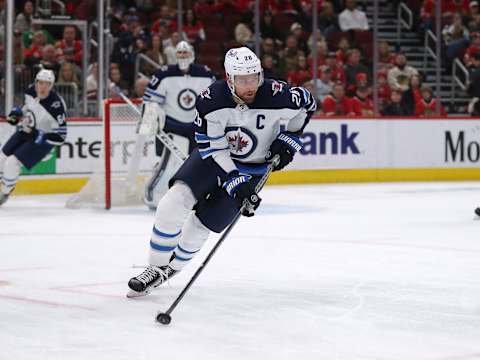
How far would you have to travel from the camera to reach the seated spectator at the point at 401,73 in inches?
541

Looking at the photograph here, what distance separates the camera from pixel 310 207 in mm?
9516

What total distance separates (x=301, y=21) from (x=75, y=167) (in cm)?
415

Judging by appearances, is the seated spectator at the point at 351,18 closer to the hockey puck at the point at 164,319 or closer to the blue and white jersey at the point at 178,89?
the blue and white jersey at the point at 178,89

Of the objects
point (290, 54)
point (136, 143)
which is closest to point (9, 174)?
point (136, 143)

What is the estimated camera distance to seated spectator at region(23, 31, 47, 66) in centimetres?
1105

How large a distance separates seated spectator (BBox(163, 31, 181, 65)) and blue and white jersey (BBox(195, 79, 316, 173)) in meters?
7.80

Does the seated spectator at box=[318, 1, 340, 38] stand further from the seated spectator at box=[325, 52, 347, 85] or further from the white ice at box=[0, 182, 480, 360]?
the white ice at box=[0, 182, 480, 360]

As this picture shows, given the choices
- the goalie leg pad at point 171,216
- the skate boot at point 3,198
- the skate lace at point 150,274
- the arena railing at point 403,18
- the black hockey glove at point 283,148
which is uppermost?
the arena railing at point 403,18

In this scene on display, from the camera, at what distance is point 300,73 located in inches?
515

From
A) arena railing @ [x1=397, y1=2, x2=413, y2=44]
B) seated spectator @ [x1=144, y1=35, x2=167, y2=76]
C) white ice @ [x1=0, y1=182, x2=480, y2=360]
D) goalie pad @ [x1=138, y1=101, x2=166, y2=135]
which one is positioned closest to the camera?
white ice @ [x1=0, y1=182, x2=480, y2=360]

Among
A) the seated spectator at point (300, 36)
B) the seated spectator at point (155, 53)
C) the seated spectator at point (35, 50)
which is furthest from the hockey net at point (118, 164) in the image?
the seated spectator at point (300, 36)

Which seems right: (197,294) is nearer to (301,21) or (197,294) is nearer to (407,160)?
(407,160)

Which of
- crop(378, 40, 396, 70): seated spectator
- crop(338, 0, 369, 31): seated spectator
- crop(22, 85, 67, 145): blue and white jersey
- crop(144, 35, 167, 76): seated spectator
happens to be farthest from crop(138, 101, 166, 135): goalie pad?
crop(338, 0, 369, 31): seated spectator

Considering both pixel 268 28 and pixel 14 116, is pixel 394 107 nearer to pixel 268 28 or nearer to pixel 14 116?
pixel 268 28
